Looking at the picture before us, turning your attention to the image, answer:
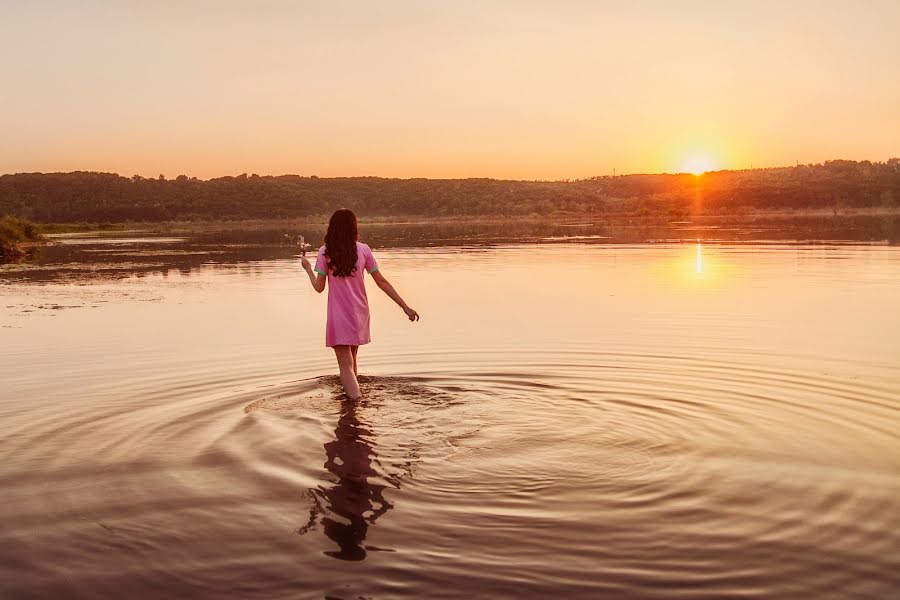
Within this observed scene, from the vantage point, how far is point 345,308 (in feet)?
34.9

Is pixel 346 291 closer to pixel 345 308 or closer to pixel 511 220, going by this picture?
pixel 345 308

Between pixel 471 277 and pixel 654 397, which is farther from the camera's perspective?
pixel 471 277

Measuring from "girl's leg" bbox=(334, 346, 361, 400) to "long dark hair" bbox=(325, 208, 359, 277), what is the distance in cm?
89

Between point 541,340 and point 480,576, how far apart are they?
10.2 meters

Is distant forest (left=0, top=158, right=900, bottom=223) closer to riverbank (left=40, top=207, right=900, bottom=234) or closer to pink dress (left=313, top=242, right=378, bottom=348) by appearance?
riverbank (left=40, top=207, right=900, bottom=234)

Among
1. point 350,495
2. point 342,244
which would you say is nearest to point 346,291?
point 342,244

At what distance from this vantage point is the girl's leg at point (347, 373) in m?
10.6

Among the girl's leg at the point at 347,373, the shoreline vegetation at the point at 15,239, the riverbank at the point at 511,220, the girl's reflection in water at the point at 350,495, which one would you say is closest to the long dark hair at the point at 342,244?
the girl's leg at the point at 347,373

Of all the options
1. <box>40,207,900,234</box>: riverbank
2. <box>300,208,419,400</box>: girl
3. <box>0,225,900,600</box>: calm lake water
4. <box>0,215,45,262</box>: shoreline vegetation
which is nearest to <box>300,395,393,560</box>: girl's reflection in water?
<box>0,225,900,600</box>: calm lake water

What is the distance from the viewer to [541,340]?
15500 mm

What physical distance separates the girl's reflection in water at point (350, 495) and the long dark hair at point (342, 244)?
203 cm

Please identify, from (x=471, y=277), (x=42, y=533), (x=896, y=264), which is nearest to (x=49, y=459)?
(x=42, y=533)

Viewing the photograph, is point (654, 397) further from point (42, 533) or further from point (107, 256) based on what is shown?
point (107, 256)

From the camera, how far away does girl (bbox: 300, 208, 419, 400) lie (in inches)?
413
